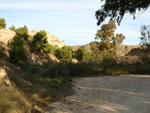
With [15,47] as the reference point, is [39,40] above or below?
above

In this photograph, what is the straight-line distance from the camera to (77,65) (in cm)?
1332

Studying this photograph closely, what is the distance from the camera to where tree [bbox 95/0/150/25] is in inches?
354

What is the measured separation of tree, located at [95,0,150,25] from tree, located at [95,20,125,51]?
2470cm

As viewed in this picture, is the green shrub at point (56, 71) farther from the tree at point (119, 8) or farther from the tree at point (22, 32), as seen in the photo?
the tree at point (22, 32)

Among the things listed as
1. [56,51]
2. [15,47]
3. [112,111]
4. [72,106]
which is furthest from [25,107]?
[56,51]

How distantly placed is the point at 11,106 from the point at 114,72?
985cm

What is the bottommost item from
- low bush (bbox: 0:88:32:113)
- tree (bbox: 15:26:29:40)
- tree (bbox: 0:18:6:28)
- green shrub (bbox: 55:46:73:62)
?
low bush (bbox: 0:88:32:113)

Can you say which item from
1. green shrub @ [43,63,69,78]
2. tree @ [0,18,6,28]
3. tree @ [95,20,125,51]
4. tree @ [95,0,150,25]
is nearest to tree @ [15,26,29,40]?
tree @ [0,18,6,28]

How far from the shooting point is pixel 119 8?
31.4ft

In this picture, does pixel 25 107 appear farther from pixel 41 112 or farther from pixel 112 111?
pixel 112 111

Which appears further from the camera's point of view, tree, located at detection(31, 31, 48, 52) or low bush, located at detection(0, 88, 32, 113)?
tree, located at detection(31, 31, 48, 52)

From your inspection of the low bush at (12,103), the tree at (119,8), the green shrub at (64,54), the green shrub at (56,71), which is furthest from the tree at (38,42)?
the low bush at (12,103)

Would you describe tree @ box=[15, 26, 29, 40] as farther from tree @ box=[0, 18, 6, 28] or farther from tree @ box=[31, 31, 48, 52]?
tree @ box=[0, 18, 6, 28]

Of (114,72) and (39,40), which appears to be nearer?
(114,72)
